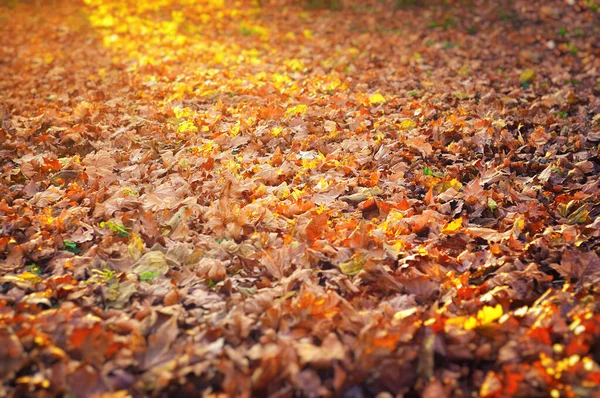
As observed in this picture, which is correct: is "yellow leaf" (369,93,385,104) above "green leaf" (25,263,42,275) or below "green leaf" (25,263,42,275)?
below

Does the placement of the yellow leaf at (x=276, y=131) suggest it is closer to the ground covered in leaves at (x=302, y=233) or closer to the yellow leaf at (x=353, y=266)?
the ground covered in leaves at (x=302, y=233)

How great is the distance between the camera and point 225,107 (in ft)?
16.8

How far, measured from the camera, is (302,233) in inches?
114

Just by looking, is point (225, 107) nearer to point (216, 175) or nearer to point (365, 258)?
point (216, 175)

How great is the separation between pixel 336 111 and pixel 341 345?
3269mm

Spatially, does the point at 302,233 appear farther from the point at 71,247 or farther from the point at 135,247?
the point at 71,247

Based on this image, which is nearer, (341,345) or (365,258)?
(341,345)

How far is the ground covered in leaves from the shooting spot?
197 centimetres

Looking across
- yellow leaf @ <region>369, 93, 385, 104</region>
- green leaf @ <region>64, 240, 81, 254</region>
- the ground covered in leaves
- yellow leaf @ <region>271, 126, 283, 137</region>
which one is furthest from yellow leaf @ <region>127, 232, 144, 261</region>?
yellow leaf @ <region>369, 93, 385, 104</region>

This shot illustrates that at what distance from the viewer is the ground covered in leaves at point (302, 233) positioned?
1.97m

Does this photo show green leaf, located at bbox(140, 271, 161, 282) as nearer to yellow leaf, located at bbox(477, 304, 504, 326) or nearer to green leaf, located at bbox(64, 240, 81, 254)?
green leaf, located at bbox(64, 240, 81, 254)

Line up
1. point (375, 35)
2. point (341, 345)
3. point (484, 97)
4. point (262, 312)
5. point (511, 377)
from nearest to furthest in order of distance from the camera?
point (511, 377) < point (341, 345) < point (262, 312) < point (484, 97) < point (375, 35)

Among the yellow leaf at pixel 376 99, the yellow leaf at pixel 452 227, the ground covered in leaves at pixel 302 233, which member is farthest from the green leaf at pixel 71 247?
the yellow leaf at pixel 376 99

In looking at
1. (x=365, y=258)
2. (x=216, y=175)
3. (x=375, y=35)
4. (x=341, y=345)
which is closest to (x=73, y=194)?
(x=216, y=175)
